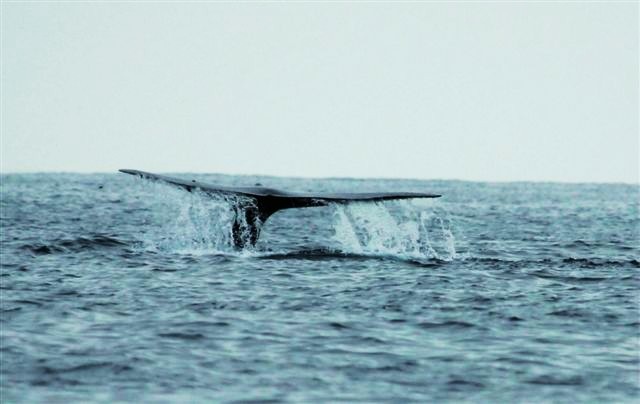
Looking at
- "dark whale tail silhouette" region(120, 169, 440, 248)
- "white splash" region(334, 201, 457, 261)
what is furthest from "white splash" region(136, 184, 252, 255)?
"white splash" region(334, 201, 457, 261)

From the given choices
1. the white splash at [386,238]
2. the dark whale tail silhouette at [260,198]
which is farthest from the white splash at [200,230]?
the white splash at [386,238]

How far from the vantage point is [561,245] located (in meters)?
27.4

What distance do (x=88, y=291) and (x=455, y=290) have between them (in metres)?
5.56

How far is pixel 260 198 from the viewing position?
62.4 feet

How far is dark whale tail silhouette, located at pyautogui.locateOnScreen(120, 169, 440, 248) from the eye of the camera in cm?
1806

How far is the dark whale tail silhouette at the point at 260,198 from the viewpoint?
59.3 ft

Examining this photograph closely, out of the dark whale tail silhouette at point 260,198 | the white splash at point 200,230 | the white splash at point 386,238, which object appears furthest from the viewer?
the white splash at point 386,238

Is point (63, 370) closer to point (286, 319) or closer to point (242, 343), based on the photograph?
point (242, 343)

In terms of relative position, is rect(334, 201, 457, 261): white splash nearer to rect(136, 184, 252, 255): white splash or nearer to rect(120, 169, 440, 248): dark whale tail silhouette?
rect(120, 169, 440, 248): dark whale tail silhouette

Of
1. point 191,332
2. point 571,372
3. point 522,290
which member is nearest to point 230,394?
point 191,332

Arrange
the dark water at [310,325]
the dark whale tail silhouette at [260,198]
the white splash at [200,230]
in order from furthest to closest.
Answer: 1. the white splash at [200,230]
2. the dark whale tail silhouette at [260,198]
3. the dark water at [310,325]

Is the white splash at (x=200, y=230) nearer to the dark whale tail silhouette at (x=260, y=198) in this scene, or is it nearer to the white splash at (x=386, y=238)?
the dark whale tail silhouette at (x=260, y=198)

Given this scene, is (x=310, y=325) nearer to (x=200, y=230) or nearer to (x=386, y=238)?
(x=200, y=230)

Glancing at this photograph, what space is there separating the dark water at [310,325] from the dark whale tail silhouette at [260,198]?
0.56 metres
